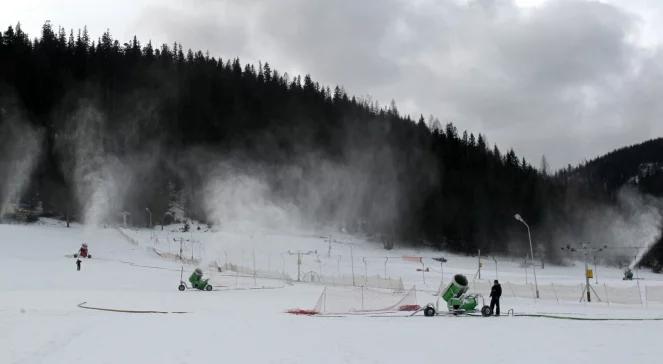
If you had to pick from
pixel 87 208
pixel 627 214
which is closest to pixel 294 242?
pixel 87 208

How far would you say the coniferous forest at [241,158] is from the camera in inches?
3509

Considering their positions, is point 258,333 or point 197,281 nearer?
point 258,333

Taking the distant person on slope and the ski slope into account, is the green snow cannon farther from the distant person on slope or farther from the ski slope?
the distant person on slope

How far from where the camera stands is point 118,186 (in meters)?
91.3

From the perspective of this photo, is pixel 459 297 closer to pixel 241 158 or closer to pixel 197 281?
pixel 197 281

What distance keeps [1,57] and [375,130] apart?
73467mm

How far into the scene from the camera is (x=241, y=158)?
11425 cm

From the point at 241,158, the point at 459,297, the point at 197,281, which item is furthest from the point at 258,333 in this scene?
the point at 241,158

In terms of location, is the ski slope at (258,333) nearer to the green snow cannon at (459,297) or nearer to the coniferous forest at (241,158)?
the green snow cannon at (459,297)

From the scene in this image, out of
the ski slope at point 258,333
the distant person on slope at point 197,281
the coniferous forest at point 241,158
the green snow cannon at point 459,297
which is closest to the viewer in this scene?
the ski slope at point 258,333

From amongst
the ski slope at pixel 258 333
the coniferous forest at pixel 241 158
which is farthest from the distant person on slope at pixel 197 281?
the coniferous forest at pixel 241 158

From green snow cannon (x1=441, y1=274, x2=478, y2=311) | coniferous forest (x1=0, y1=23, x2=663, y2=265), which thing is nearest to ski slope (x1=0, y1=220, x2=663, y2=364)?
green snow cannon (x1=441, y1=274, x2=478, y2=311)

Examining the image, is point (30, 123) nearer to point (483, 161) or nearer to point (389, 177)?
point (389, 177)

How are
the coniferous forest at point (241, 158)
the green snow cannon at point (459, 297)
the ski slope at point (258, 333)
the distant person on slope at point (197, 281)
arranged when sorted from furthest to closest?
the coniferous forest at point (241, 158), the distant person on slope at point (197, 281), the green snow cannon at point (459, 297), the ski slope at point (258, 333)
